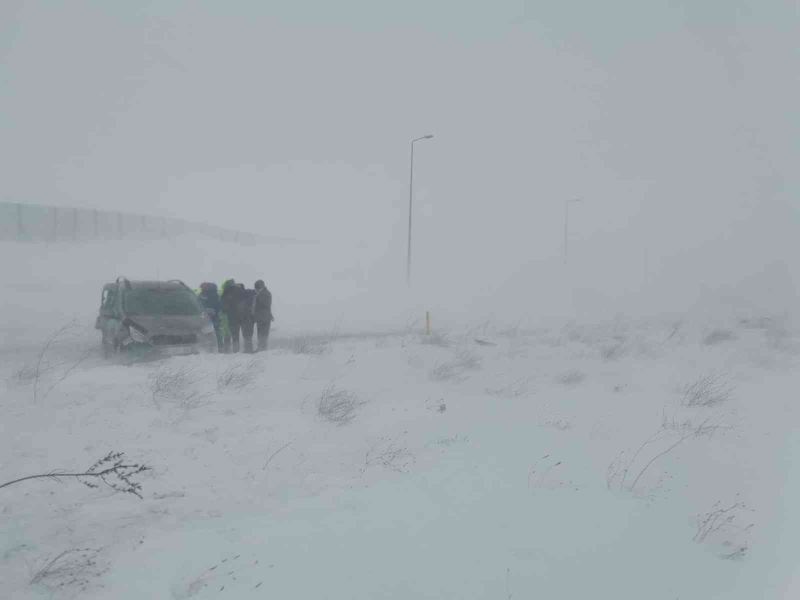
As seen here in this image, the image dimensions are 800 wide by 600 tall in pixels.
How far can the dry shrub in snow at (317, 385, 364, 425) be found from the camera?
6.35 meters

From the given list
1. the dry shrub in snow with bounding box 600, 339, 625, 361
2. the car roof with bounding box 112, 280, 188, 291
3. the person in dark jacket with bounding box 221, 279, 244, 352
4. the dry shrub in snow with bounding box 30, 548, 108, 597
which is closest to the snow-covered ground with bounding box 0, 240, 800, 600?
the dry shrub in snow with bounding box 30, 548, 108, 597

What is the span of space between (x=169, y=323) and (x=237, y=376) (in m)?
3.20

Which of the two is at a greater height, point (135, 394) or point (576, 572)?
point (135, 394)

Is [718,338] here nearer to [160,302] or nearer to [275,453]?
[160,302]

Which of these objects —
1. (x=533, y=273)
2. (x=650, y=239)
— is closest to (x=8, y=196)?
(x=533, y=273)

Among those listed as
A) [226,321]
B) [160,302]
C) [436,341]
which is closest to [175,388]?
[160,302]

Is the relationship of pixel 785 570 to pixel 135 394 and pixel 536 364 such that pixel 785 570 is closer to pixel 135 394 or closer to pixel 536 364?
pixel 135 394

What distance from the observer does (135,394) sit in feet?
20.8

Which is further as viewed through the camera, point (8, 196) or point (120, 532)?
point (8, 196)

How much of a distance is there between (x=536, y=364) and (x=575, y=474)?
603 centimetres

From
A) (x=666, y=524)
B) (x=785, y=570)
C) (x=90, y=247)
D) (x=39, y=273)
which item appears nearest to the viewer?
(x=785, y=570)

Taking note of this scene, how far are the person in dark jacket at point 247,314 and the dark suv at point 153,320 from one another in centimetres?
84

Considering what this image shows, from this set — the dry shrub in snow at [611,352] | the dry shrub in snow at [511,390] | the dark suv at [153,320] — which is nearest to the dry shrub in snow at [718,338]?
the dry shrub in snow at [611,352]

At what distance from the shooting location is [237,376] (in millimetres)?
7387
